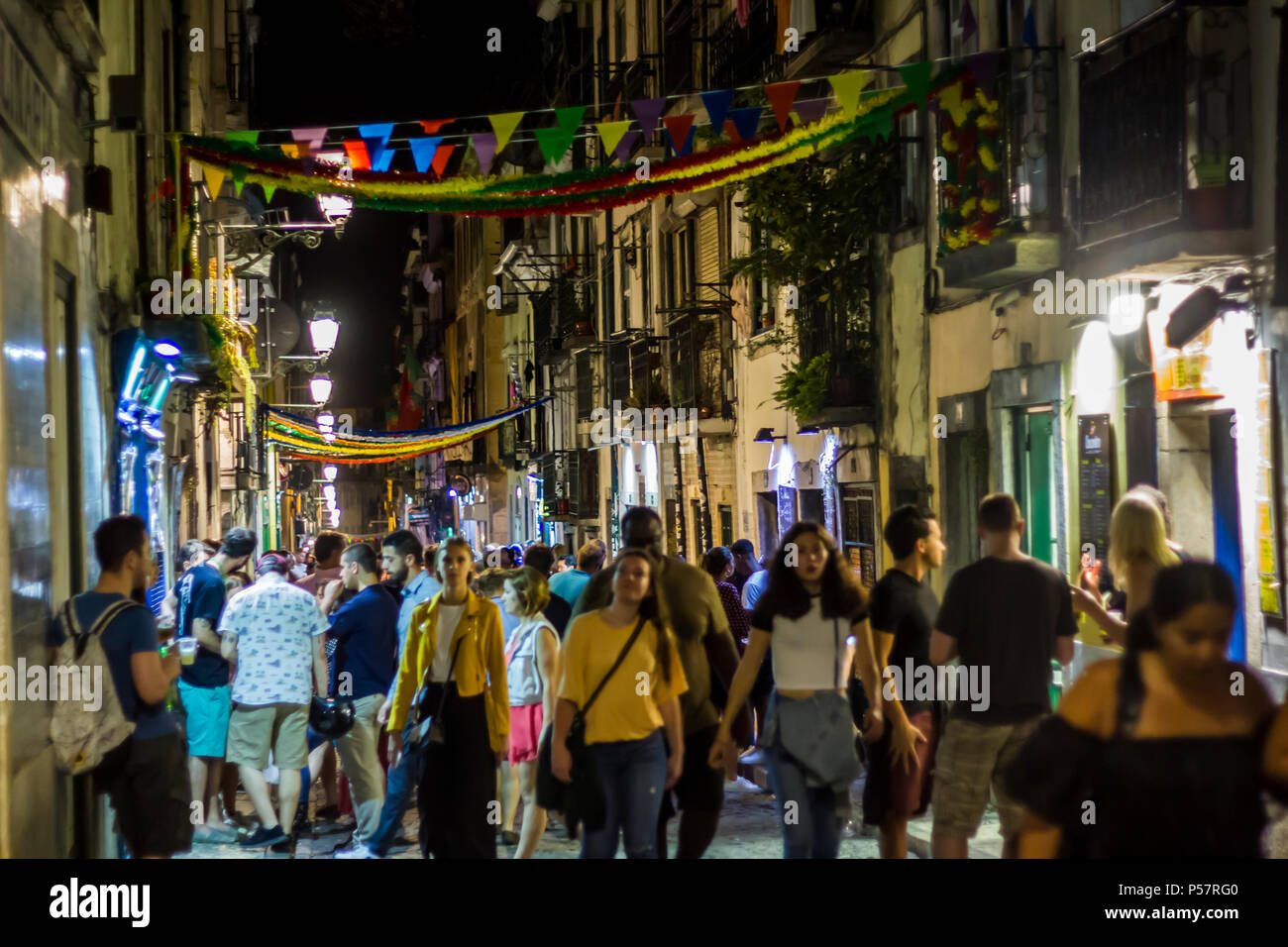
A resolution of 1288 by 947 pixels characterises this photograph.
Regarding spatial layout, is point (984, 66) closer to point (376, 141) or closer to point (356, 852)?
point (376, 141)

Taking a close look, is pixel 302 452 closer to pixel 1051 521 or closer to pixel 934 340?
pixel 934 340

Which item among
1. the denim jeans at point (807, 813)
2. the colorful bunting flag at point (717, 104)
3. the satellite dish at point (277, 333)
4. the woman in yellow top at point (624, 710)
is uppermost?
the satellite dish at point (277, 333)

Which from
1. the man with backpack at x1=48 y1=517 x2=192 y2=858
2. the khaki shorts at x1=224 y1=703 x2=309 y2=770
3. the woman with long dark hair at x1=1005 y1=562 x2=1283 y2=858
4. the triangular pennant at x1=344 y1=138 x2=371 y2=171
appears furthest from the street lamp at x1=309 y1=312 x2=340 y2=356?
the woman with long dark hair at x1=1005 y1=562 x2=1283 y2=858

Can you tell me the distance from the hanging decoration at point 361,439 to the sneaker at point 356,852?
62.6ft

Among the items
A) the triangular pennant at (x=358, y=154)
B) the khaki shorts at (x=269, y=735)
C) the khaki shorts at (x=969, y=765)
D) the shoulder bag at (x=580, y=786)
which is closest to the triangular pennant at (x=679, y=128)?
the triangular pennant at (x=358, y=154)

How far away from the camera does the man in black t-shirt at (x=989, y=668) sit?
6828 mm

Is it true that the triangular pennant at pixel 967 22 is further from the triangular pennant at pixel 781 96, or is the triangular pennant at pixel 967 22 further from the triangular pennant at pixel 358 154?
the triangular pennant at pixel 358 154

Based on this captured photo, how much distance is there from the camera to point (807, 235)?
16328 millimetres

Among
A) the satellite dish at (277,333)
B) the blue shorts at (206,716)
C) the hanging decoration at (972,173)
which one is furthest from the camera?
the satellite dish at (277,333)

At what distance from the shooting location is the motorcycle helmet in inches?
384

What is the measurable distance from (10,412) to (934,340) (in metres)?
9.80

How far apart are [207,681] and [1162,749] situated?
7.51 m

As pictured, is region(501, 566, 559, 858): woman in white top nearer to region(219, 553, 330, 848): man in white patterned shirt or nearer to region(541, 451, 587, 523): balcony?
region(219, 553, 330, 848): man in white patterned shirt

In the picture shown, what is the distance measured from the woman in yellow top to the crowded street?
0.6 inches
